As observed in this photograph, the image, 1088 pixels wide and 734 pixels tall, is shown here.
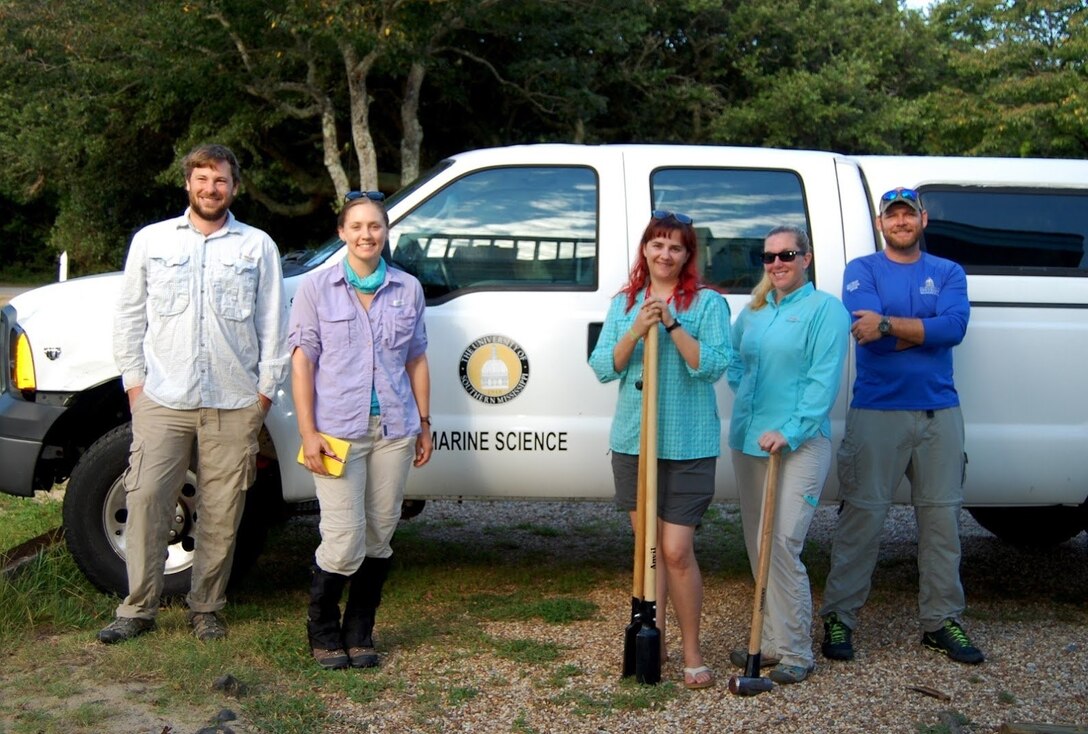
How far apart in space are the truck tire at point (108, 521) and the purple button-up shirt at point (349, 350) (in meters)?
0.93

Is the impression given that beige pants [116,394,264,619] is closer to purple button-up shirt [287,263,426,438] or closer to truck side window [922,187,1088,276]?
purple button-up shirt [287,263,426,438]

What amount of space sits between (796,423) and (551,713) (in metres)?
1.30

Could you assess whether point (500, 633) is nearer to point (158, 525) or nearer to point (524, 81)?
point (158, 525)

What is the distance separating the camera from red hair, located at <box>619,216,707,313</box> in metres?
4.16

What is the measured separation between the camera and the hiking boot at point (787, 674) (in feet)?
14.6

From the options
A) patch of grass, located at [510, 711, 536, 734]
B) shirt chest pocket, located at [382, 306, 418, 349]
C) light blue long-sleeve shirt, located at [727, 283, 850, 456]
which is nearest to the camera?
patch of grass, located at [510, 711, 536, 734]

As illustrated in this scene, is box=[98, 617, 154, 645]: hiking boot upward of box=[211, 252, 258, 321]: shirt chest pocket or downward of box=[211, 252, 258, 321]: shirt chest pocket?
downward

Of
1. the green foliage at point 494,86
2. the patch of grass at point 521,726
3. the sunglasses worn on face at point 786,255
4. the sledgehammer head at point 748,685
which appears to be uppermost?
the green foliage at point 494,86

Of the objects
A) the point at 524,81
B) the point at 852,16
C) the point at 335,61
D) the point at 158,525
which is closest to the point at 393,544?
A: the point at 158,525

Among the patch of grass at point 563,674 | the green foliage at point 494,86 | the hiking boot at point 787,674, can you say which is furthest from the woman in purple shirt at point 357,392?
the green foliage at point 494,86

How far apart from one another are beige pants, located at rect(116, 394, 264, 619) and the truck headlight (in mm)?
610

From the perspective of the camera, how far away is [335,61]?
21.2 meters

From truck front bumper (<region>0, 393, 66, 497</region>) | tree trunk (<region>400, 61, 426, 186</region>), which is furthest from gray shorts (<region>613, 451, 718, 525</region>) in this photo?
tree trunk (<region>400, 61, 426, 186</region>)

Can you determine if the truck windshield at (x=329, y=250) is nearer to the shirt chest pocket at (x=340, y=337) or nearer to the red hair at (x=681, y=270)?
the shirt chest pocket at (x=340, y=337)
